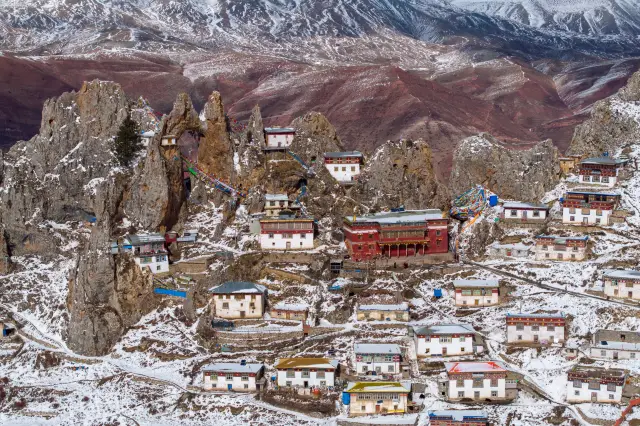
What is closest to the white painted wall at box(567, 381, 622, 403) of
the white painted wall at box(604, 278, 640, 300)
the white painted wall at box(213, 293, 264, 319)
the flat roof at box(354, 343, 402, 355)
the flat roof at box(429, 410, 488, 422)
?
the flat roof at box(429, 410, 488, 422)

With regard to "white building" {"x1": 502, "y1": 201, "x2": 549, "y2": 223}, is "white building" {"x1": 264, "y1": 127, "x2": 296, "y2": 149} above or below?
above

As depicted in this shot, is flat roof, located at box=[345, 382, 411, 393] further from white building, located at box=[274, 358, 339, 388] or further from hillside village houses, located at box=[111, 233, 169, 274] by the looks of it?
hillside village houses, located at box=[111, 233, 169, 274]

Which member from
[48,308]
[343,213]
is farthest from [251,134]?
[48,308]

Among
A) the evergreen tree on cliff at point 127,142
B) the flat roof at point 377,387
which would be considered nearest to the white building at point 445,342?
the flat roof at point 377,387

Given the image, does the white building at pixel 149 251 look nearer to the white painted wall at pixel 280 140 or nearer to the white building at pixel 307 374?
the white painted wall at pixel 280 140

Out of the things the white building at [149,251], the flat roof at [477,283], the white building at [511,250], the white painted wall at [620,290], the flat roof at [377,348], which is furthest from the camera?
the white building at [511,250]

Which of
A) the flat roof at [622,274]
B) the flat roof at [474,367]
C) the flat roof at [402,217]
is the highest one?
the flat roof at [402,217]

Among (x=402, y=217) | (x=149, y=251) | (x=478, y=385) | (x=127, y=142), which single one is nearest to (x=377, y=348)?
(x=478, y=385)
